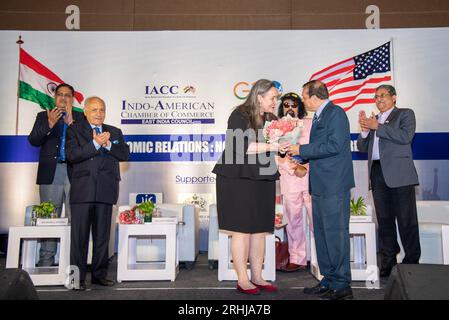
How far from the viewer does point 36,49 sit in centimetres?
584

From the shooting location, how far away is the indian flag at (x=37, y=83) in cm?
574

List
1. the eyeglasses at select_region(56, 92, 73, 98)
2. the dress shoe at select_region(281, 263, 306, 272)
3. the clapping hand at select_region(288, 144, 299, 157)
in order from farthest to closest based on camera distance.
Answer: the eyeglasses at select_region(56, 92, 73, 98) < the dress shoe at select_region(281, 263, 306, 272) < the clapping hand at select_region(288, 144, 299, 157)

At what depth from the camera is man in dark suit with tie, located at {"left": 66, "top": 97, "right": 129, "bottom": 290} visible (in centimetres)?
342

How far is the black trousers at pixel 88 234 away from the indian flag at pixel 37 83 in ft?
8.99

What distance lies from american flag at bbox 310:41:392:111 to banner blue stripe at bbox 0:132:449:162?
0.54 meters

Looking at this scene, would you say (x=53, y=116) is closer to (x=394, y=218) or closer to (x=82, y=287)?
(x=82, y=287)

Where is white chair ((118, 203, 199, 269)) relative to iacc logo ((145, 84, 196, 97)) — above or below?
below

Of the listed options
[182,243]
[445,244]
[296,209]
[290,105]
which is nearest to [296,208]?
[296,209]

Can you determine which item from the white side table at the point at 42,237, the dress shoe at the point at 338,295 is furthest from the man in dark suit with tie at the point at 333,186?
the white side table at the point at 42,237

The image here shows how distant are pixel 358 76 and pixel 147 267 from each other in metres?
3.79

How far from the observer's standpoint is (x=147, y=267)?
376cm

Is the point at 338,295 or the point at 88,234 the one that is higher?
the point at 88,234

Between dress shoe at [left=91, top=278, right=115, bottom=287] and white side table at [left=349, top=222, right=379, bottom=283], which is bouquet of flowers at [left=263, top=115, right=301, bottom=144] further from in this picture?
dress shoe at [left=91, top=278, right=115, bottom=287]

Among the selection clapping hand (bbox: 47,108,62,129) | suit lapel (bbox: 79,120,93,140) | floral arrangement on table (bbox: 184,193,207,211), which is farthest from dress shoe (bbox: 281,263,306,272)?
clapping hand (bbox: 47,108,62,129)
